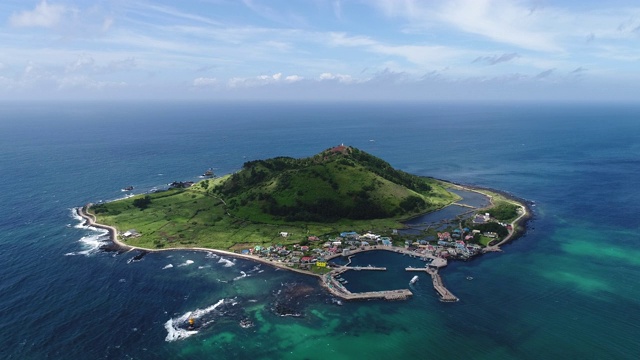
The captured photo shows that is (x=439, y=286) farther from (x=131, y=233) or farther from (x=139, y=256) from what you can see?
(x=131, y=233)

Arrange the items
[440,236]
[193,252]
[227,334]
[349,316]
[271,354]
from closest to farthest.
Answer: [271,354], [227,334], [349,316], [193,252], [440,236]

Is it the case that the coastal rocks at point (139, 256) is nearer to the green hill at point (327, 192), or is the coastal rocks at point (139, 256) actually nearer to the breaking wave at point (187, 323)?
the breaking wave at point (187, 323)

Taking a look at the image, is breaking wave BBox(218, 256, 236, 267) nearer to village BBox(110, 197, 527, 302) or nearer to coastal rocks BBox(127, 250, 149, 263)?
village BBox(110, 197, 527, 302)

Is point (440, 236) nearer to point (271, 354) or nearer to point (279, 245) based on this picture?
point (279, 245)

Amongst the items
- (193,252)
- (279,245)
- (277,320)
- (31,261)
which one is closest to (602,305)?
(277,320)

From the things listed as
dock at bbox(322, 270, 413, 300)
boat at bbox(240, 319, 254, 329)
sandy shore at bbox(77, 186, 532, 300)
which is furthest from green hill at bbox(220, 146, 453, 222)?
boat at bbox(240, 319, 254, 329)

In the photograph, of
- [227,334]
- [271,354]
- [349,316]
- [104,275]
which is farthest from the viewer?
[104,275]

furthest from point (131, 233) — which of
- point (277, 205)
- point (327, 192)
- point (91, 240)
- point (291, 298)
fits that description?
point (327, 192)
